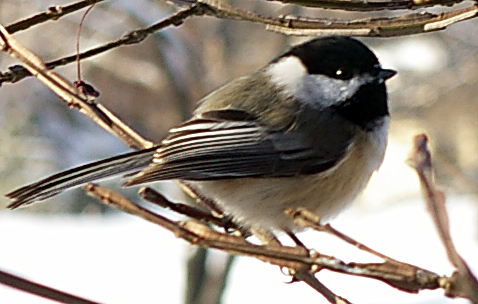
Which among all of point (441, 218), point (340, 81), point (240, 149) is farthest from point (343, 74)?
point (441, 218)

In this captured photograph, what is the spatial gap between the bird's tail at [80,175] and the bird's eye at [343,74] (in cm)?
49

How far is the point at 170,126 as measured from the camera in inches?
168

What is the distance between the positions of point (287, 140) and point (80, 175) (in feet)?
1.69

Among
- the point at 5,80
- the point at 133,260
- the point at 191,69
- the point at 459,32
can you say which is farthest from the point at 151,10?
the point at 5,80

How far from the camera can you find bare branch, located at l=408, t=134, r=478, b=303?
455 mm

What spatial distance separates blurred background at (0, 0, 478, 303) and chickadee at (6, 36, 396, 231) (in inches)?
49.2

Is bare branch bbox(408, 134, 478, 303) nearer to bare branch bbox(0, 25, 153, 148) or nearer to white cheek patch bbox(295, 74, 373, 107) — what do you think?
bare branch bbox(0, 25, 153, 148)

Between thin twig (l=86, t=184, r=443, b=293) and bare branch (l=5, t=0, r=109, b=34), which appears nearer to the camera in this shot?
thin twig (l=86, t=184, r=443, b=293)

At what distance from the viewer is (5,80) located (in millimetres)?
1136

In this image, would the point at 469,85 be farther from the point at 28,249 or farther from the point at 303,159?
the point at 303,159

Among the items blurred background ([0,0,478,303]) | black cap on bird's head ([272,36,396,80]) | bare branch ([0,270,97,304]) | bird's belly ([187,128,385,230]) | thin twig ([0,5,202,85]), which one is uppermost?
blurred background ([0,0,478,303])

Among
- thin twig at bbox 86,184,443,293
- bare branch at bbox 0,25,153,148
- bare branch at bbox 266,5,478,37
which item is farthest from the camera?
bare branch at bbox 0,25,153,148

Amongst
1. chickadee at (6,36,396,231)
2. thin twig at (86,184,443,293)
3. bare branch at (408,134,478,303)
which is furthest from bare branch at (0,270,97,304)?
chickadee at (6,36,396,231)

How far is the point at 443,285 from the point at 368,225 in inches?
137
